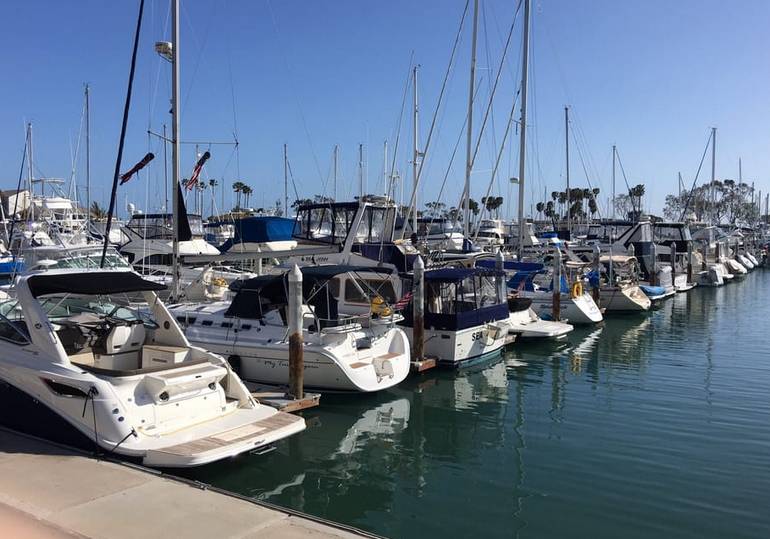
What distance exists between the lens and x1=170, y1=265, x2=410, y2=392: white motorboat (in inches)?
516

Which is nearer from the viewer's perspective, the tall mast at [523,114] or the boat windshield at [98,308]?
the boat windshield at [98,308]

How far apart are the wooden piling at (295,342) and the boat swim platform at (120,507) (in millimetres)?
4371

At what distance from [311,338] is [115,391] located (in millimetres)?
5406

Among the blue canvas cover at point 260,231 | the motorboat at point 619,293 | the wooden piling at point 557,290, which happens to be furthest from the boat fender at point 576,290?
the blue canvas cover at point 260,231

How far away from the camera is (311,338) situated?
13.4 metres

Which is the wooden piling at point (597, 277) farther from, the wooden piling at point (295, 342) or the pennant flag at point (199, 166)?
the wooden piling at point (295, 342)

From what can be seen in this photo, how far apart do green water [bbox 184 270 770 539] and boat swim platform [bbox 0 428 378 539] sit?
5.04 feet

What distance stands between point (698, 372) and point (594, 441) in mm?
7495

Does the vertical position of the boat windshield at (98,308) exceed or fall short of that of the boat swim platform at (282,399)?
it exceeds it

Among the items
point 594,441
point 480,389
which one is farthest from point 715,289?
point 594,441

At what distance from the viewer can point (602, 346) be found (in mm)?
21375

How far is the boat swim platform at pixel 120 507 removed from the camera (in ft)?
19.9

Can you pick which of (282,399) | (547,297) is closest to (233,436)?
(282,399)

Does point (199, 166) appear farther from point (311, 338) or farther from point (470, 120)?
point (470, 120)
